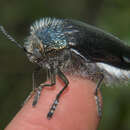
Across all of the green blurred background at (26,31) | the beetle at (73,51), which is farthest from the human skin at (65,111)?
the green blurred background at (26,31)

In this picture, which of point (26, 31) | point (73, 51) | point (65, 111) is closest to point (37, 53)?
point (73, 51)

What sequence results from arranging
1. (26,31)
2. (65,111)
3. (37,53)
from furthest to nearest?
(26,31)
(37,53)
(65,111)

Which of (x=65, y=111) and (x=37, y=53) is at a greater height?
(x=37, y=53)

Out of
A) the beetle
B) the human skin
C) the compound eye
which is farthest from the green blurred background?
the compound eye

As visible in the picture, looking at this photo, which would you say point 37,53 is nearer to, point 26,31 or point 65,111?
point 65,111

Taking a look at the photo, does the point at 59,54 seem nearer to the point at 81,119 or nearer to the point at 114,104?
the point at 81,119

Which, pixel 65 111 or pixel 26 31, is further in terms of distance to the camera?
pixel 26 31

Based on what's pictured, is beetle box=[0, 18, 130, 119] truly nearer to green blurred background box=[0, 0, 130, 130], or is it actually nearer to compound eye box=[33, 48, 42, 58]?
compound eye box=[33, 48, 42, 58]
